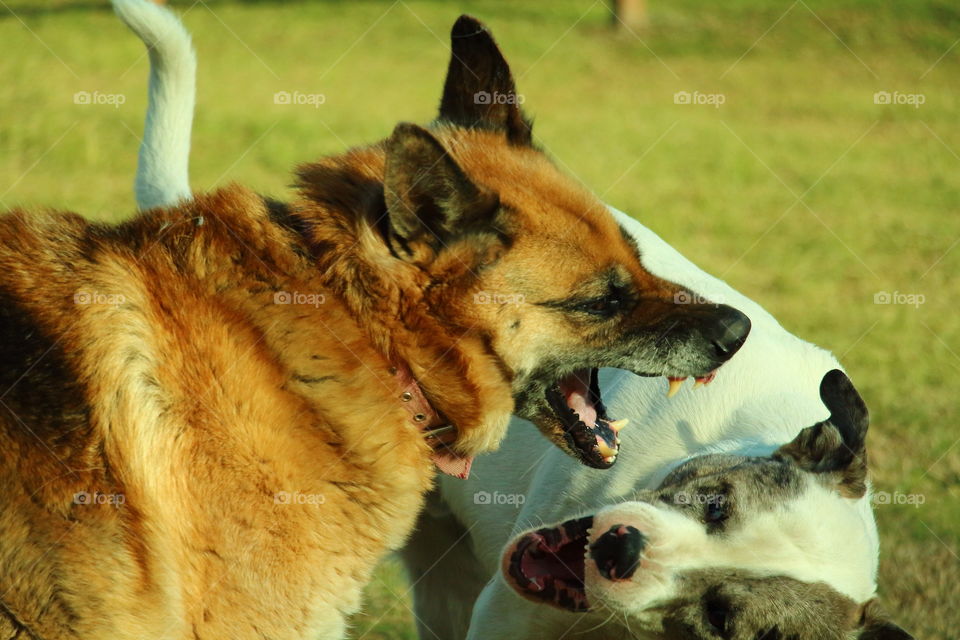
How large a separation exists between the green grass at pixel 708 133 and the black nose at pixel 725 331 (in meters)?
2.00

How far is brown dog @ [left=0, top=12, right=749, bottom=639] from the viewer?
8.65 feet

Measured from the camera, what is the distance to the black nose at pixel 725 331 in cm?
337

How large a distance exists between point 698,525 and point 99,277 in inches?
78.8

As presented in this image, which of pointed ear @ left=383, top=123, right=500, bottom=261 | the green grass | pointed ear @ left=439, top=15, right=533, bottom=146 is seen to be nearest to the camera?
pointed ear @ left=383, top=123, right=500, bottom=261

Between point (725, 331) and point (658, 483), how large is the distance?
68cm

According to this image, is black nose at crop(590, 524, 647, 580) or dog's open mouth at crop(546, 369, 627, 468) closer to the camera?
black nose at crop(590, 524, 647, 580)

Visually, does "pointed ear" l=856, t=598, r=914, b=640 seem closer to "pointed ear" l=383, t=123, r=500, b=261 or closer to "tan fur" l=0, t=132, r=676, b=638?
"tan fur" l=0, t=132, r=676, b=638

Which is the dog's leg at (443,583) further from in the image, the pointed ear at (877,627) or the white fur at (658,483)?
the pointed ear at (877,627)

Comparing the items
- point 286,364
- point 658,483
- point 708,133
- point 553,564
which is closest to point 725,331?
point 658,483

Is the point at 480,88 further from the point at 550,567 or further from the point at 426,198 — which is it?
the point at 550,567

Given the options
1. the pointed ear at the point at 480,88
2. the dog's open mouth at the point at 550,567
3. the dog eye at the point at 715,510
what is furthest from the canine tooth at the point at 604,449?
the pointed ear at the point at 480,88

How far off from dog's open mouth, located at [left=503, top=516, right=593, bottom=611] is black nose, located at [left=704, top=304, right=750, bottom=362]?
729 millimetres

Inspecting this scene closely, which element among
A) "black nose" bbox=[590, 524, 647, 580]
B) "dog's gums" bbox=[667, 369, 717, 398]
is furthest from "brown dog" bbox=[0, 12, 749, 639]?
"black nose" bbox=[590, 524, 647, 580]

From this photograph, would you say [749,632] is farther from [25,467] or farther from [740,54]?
[740,54]
